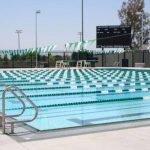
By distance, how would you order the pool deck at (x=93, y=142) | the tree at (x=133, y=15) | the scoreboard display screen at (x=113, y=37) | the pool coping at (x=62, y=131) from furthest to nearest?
the tree at (x=133, y=15)
the scoreboard display screen at (x=113, y=37)
the pool coping at (x=62, y=131)
the pool deck at (x=93, y=142)

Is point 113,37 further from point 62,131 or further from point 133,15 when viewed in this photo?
point 62,131

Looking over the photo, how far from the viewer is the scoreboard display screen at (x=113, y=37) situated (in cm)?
3231

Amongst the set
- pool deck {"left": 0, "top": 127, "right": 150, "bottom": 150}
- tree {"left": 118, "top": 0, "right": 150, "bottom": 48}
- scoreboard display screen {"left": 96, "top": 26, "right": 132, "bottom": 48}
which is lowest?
pool deck {"left": 0, "top": 127, "right": 150, "bottom": 150}

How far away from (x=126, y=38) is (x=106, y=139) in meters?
28.5

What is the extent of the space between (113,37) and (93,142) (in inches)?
1133

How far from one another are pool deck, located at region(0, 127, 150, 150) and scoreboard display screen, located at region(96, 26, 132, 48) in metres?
27.9

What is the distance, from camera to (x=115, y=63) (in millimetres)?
32938

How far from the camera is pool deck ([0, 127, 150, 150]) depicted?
4047mm

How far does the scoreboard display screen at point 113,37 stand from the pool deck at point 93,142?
27876 millimetres

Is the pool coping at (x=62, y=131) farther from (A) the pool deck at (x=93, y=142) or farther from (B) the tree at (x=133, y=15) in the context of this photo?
(B) the tree at (x=133, y=15)

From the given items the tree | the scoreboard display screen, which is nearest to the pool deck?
the scoreboard display screen

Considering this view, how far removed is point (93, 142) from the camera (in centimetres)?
427

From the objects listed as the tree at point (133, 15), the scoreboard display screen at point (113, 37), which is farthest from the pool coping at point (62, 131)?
the tree at point (133, 15)

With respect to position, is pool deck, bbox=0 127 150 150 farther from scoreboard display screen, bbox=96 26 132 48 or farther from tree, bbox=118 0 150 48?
tree, bbox=118 0 150 48
